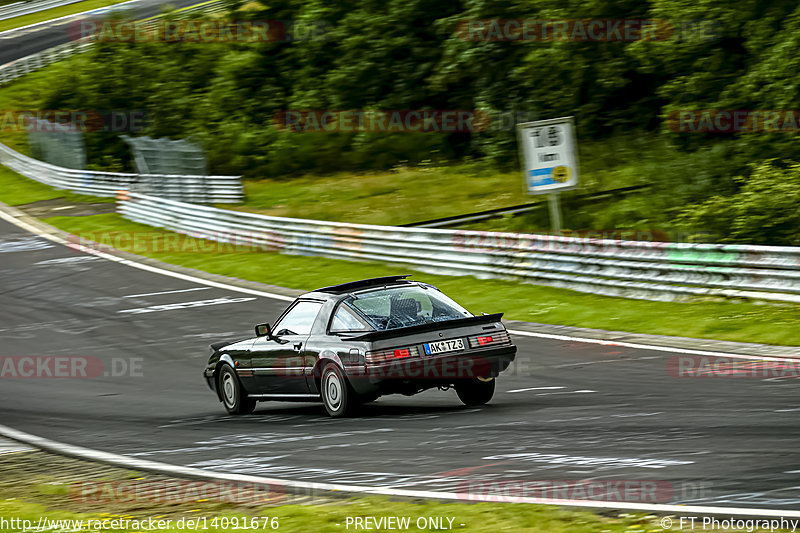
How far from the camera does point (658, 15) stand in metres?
27.0

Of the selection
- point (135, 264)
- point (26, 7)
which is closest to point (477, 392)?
point (135, 264)

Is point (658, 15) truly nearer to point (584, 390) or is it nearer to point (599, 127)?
point (599, 127)

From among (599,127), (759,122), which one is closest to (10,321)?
(759,122)

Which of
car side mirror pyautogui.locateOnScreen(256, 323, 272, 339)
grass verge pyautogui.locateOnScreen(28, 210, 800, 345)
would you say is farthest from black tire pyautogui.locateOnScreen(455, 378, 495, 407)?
grass verge pyautogui.locateOnScreen(28, 210, 800, 345)

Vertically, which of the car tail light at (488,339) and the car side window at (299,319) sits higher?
the car side window at (299,319)

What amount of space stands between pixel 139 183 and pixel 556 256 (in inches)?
772

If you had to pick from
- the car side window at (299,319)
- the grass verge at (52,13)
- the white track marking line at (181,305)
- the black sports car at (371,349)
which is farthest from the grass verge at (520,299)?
the grass verge at (52,13)

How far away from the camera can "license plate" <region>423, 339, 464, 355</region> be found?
9852 mm

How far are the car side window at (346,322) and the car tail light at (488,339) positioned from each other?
3.33 feet

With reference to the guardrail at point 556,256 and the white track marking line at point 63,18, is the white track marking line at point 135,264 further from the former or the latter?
the white track marking line at point 63,18

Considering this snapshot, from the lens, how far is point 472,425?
921 centimetres

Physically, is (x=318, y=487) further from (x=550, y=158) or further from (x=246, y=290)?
(x=246, y=290)

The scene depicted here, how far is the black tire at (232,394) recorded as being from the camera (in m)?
11.8

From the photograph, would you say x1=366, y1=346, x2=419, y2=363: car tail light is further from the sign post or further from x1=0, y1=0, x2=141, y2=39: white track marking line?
x1=0, y1=0, x2=141, y2=39: white track marking line
